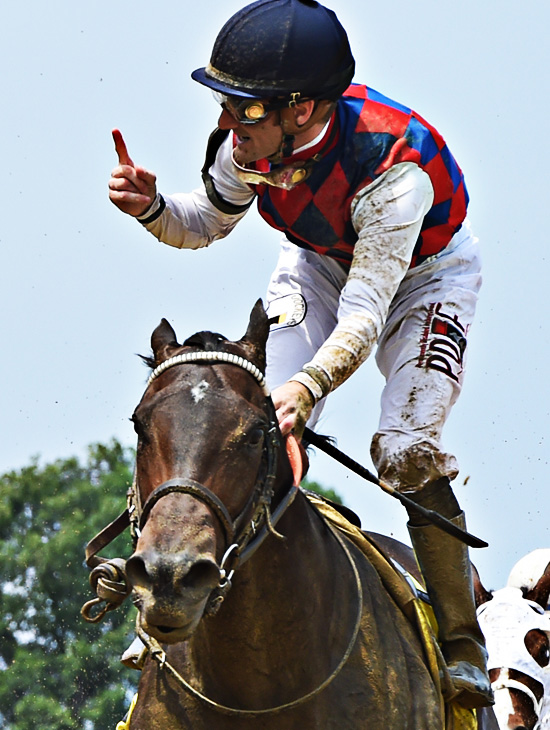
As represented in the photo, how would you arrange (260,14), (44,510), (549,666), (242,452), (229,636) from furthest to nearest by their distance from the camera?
1. (44,510)
2. (549,666)
3. (260,14)
4. (229,636)
5. (242,452)

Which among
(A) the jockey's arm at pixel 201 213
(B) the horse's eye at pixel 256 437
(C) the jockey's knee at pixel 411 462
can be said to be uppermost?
(A) the jockey's arm at pixel 201 213

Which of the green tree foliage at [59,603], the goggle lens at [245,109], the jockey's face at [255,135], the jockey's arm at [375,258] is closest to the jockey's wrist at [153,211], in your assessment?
the jockey's face at [255,135]

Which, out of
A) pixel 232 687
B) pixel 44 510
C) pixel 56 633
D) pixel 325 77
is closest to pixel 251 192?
pixel 325 77

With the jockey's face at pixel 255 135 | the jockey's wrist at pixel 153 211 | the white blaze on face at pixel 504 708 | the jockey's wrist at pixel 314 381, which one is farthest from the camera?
the white blaze on face at pixel 504 708

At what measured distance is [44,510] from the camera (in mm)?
32969

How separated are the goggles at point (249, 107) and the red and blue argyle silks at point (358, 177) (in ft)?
1.12

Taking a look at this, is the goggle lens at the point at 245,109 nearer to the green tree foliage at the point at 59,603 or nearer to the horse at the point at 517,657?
the horse at the point at 517,657

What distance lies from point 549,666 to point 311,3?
A: 4.28 meters

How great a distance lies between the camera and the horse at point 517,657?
902 cm

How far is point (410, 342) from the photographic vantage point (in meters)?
7.46

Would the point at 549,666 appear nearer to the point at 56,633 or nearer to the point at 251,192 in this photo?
the point at 251,192

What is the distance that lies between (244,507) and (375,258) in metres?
1.82

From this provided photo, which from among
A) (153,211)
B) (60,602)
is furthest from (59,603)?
(153,211)

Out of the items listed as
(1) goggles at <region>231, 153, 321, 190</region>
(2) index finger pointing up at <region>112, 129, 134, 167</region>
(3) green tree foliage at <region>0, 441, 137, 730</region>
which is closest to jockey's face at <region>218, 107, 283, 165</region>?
(1) goggles at <region>231, 153, 321, 190</region>
